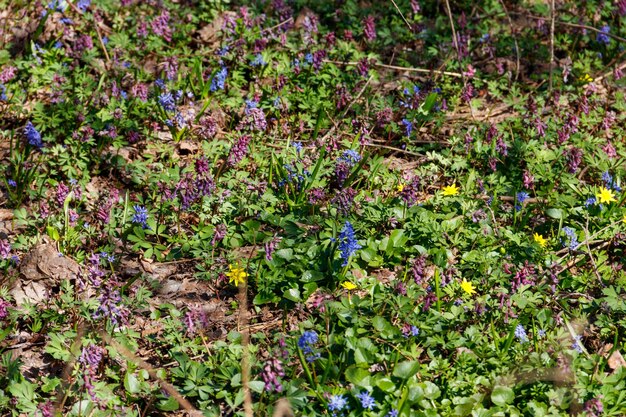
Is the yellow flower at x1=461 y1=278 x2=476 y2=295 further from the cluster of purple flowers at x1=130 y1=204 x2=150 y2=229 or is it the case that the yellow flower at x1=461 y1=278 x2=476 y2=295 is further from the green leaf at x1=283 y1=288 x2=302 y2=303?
the cluster of purple flowers at x1=130 y1=204 x2=150 y2=229

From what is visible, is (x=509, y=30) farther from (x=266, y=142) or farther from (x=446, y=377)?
(x=446, y=377)

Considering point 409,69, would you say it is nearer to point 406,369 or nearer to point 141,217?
point 141,217

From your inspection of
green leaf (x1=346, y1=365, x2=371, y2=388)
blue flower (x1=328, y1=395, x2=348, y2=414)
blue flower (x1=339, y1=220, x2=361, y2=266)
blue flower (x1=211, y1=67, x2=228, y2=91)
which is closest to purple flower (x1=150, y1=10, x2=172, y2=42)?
blue flower (x1=211, y1=67, x2=228, y2=91)

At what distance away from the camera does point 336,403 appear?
3348 mm

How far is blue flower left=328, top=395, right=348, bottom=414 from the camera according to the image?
3341 mm

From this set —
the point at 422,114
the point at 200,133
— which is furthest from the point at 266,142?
the point at 422,114

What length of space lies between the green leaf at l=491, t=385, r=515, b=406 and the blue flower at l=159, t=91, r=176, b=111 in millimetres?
2962

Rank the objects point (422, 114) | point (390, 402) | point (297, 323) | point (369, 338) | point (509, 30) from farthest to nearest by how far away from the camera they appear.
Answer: point (509, 30), point (422, 114), point (297, 323), point (369, 338), point (390, 402)

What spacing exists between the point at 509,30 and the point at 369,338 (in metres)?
3.69

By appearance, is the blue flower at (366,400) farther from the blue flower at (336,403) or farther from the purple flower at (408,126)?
the purple flower at (408,126)

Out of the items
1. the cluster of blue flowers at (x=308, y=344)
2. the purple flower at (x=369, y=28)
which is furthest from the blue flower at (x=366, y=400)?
the purple flower at (x=369, y=28)

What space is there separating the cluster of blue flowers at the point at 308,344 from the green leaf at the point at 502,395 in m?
0.86

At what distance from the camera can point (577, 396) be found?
3463 mm

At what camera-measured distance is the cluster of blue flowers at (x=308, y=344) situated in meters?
3.51
